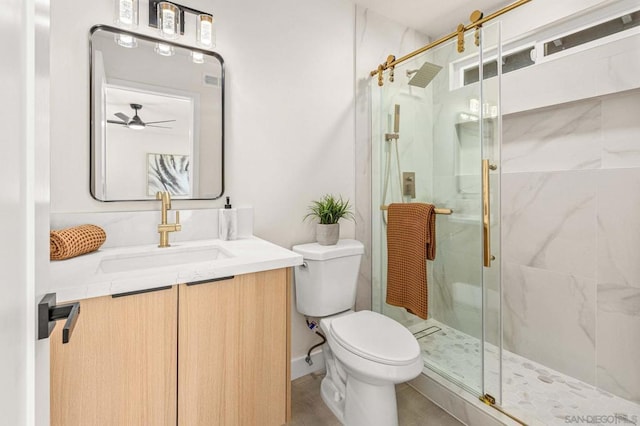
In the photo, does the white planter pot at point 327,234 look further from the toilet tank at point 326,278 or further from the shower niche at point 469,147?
the shower niche at point 469,147

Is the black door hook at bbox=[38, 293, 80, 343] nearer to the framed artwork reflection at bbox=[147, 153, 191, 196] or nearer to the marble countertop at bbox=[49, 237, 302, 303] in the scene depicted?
the marble countertop at bbox=[49, 237, 302, 303]

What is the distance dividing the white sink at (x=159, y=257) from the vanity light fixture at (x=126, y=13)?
40.4 inches

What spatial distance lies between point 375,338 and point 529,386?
3.27 ft

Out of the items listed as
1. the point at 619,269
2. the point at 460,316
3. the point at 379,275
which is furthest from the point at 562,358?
the point at 379,275

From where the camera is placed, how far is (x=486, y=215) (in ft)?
4.95

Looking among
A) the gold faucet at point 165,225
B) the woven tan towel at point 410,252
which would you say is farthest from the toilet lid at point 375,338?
the gold faucet at point 165,225

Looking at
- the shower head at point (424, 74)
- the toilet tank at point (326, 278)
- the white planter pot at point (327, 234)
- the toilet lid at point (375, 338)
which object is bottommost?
the toilet lid at point (375, 338)

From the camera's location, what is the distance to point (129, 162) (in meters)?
1.50

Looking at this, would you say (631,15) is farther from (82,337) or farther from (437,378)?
(82,337)

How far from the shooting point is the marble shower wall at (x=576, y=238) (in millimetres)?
1637

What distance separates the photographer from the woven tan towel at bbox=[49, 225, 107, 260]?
116 centimetres

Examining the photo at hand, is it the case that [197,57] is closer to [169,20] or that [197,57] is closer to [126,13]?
[169,20]

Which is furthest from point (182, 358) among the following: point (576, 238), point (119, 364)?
point (576, 238)

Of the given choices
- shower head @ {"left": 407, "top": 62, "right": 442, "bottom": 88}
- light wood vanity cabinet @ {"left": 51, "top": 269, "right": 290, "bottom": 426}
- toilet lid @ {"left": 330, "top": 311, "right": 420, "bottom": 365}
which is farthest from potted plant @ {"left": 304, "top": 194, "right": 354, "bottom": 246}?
shower head @ {"left": 407, "top": 62, "right": 442, "bottom": 88}
